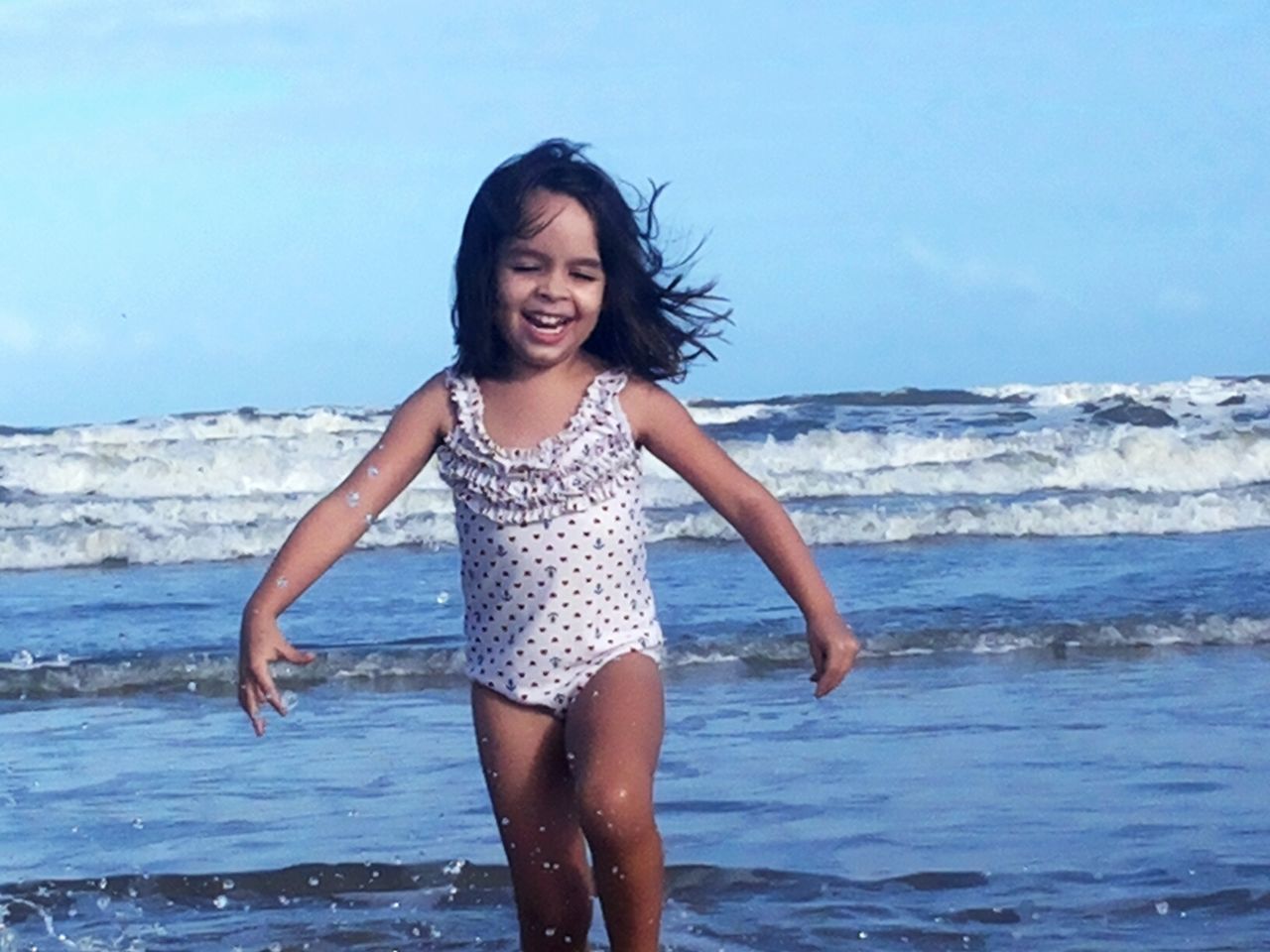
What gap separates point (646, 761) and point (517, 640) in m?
0.42

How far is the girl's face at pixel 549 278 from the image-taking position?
387 cm

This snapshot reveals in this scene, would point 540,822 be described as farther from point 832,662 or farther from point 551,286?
point 551,286

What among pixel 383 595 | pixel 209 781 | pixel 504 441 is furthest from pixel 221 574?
pixel 504 441

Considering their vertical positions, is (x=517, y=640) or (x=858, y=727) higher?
(x=517, y=640)

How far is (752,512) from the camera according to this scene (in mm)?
3828

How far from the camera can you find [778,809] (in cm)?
571

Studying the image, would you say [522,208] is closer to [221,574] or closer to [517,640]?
[517,640]

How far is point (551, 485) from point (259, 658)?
2.16 feet

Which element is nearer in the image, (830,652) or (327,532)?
(830,652)

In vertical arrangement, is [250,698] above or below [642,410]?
below

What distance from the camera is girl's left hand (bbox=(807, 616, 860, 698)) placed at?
11.7 ft

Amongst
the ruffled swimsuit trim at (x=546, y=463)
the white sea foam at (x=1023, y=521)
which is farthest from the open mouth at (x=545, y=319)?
the white sea foam at (x=1023, y=521)

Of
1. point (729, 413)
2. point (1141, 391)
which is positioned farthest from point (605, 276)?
point (1141, 391)

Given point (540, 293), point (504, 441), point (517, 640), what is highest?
point (540, 293)
